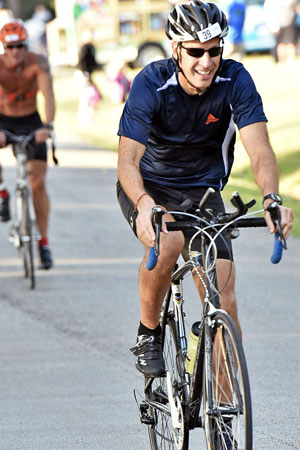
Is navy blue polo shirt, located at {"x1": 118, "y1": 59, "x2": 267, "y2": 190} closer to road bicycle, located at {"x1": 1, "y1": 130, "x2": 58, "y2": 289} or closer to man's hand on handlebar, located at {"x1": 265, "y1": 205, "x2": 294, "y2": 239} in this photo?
man's hand on handlebar, located at {"x1": 265, "y1": 205, "x2": 294, "y2": 239}

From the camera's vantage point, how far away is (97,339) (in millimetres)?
7645

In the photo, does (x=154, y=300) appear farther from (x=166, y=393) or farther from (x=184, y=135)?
(x=184, y=135)

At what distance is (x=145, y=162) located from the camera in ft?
16.7

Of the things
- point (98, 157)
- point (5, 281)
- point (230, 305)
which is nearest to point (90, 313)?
point (5, 281)

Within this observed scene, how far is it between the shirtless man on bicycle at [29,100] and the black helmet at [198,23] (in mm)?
4880

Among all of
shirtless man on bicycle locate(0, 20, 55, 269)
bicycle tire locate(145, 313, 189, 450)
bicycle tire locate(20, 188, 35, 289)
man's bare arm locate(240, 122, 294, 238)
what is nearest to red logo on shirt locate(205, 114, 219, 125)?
man's bare arm locate(240, 122, 294, 238)

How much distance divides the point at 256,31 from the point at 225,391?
27167 mm

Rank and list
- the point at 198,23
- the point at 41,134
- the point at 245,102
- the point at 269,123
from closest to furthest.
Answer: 1. the point at 198,23
2. the point at 245,102
3. the point at 41,134
4. the point at 269,123

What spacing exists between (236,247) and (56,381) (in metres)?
4.63

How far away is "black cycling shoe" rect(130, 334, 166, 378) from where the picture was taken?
4855 mm

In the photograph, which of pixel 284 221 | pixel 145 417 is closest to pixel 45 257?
pixel 145 417

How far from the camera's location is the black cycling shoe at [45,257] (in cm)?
994

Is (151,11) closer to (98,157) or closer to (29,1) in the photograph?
(98,157)

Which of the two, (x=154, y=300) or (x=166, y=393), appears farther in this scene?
(x=166, y=393)
